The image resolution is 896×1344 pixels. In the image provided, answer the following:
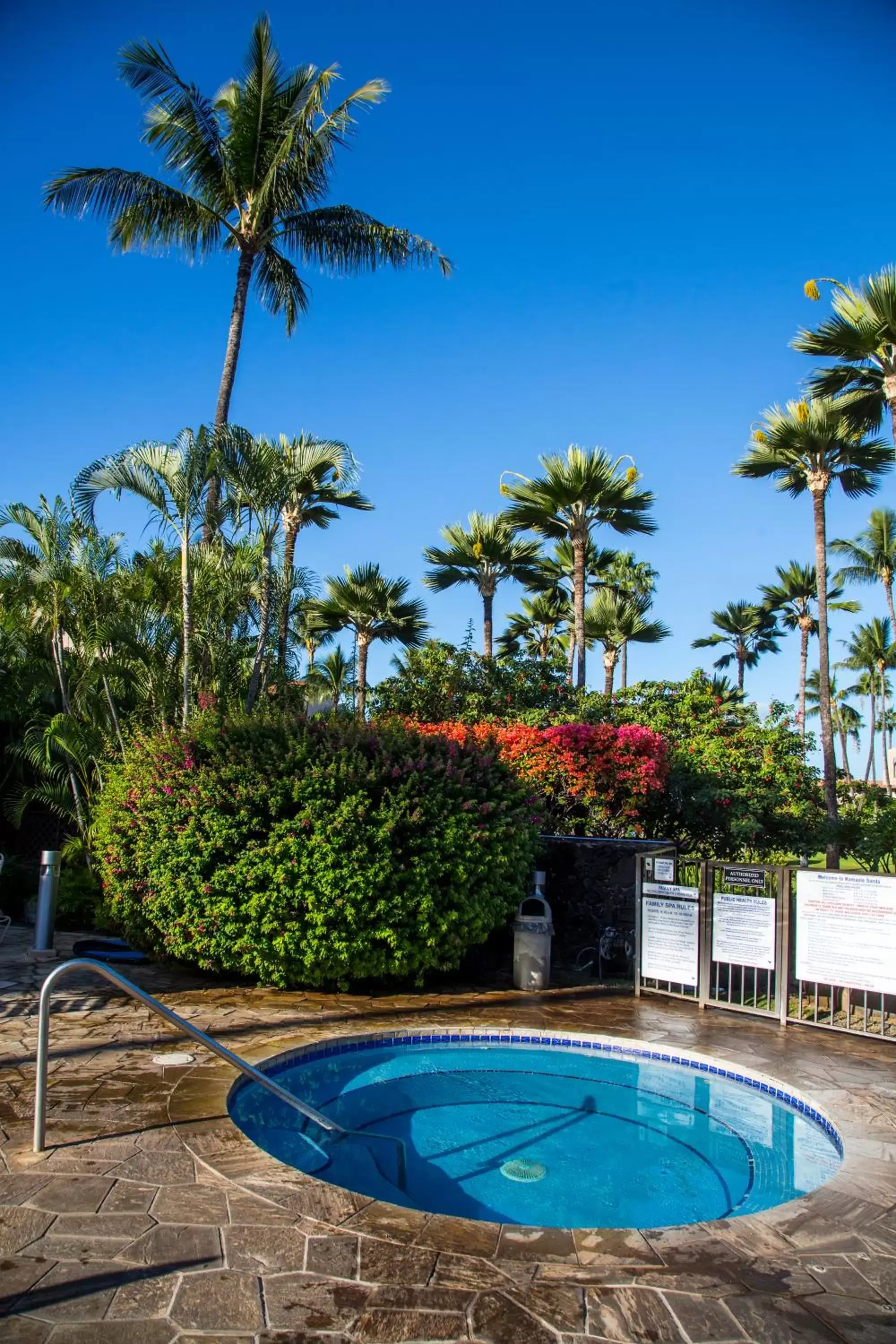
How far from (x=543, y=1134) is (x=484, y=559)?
19241 mm

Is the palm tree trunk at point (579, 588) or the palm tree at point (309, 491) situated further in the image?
the palm tree trunk at point (579, 588)

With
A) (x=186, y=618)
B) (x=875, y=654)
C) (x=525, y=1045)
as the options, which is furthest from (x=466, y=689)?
(x=875, y=654)

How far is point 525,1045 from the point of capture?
22.8ft

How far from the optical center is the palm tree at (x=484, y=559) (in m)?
23.5

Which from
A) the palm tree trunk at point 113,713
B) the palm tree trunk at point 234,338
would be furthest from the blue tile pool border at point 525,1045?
the palm tree trunk at point 234,338

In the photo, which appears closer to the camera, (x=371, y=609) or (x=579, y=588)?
(x=579, y=588)

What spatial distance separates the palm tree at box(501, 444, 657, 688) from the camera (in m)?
19.4

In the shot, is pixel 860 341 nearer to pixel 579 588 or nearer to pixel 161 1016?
pixel 579 588

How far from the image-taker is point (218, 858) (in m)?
8.05

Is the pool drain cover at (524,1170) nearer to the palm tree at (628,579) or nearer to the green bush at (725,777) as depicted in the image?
the green bush at (725,777)

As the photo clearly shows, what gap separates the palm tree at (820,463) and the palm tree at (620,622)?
7025mm

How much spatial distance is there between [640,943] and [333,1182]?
4556 mm

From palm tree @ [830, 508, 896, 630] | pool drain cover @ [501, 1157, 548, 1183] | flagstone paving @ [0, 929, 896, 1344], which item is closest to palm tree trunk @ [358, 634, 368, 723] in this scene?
flagstone paving @ [0, 929, 896, 1344]

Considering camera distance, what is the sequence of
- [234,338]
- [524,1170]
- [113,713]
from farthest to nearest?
[234,338]
[113,713]
[524,1170]
